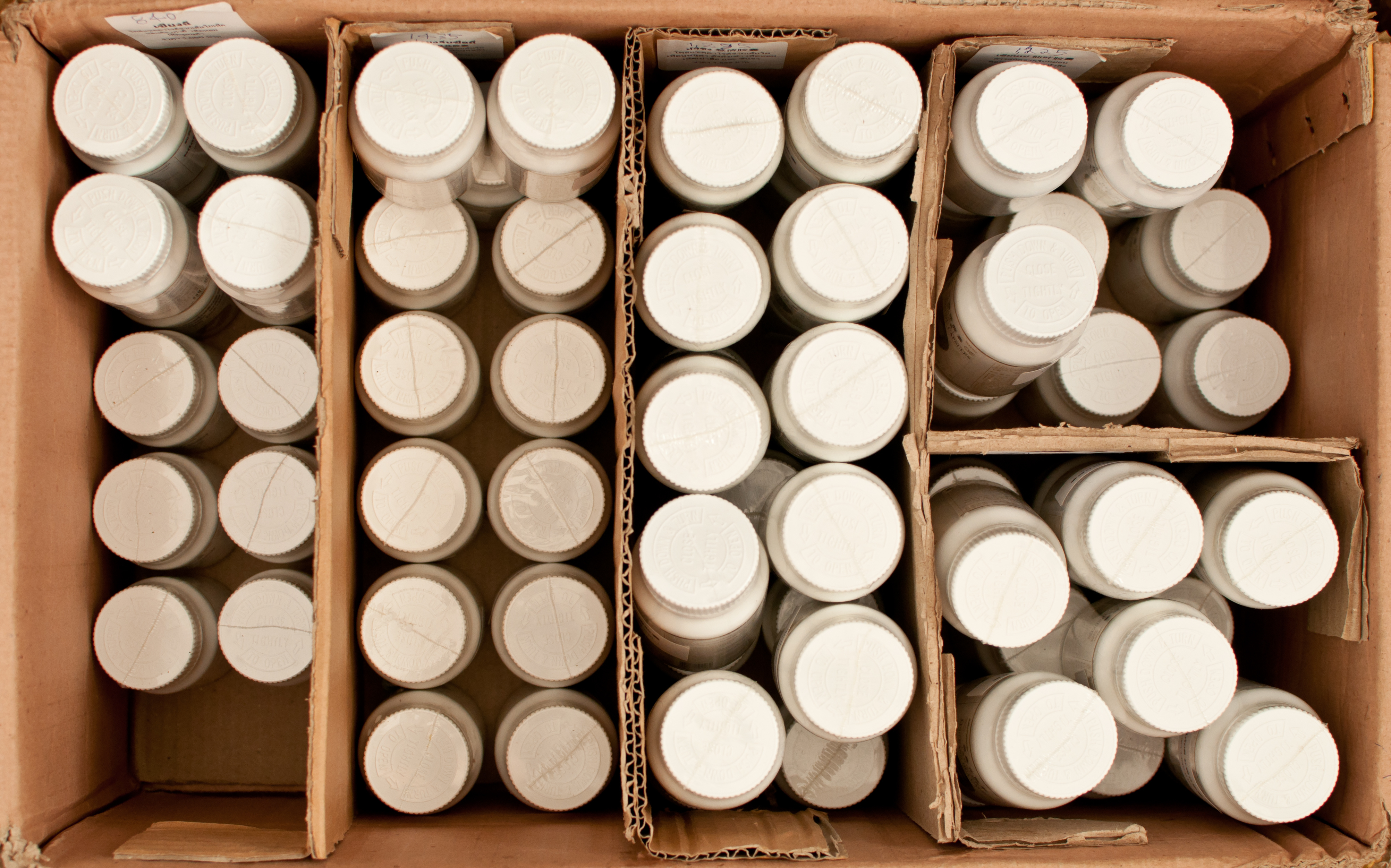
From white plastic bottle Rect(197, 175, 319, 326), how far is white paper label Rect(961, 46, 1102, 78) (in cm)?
67

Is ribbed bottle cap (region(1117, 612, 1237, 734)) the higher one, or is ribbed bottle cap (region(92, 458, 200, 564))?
ribbed bottle cap (region(92, 458, 200, 564))

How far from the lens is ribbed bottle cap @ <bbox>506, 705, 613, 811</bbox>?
2.51 ft

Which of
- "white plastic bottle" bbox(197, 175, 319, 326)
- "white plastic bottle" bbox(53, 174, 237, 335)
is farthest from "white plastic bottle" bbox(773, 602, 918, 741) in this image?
"white plastic bottle" bbox(53, 174, 237, 335)

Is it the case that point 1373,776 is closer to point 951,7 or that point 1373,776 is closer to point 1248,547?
point 1248,547

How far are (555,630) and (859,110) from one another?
0.57 metres

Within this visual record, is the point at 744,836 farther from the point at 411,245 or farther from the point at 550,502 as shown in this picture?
the point at 411,245

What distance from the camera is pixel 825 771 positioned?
2.53 feet

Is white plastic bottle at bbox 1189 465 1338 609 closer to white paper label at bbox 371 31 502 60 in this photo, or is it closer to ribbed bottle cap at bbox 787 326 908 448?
ribbed bottle cap at bbox 787 326 908 448

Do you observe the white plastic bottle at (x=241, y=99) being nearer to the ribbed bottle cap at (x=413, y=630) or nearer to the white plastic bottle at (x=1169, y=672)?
the ribbed bottle cap at (x=413, y=630)

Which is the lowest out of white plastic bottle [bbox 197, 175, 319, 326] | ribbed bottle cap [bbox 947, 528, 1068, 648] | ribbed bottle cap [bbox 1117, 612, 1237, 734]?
ribbed bottle cap [bbox 1117, 612, 1237, 734]

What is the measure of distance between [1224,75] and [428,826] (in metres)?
1.15

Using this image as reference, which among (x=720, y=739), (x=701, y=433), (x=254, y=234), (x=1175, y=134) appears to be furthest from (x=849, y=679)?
(x=254, y=234)

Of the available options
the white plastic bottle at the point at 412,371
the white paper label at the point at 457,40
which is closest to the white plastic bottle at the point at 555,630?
the white plastic bottle at the point at 412,371

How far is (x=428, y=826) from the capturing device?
0.76 metres
